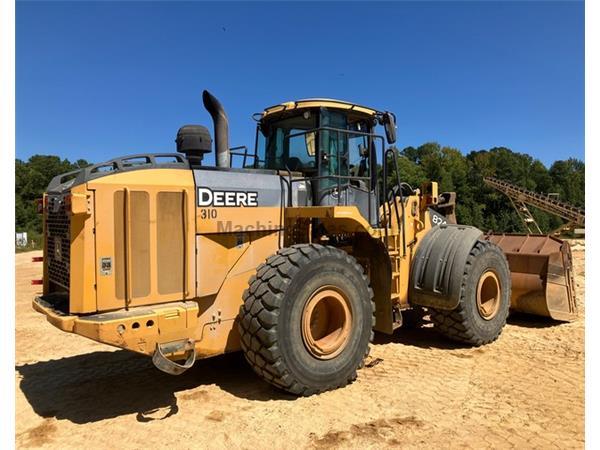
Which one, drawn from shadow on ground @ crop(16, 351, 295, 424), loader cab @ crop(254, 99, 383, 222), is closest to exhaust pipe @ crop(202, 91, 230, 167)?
loader cab @ crop(254, 99, 383, 222)

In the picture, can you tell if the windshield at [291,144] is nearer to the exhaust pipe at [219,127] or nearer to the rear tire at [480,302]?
the exhaust pipe at [219,127]

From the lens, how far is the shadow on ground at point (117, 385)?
182 inches

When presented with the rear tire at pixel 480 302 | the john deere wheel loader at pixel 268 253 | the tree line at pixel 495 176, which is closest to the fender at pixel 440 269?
the john deere wheel loader at pixel 268 253

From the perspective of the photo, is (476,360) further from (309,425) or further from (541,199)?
(541,199)

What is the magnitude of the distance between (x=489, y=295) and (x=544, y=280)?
4.27ft

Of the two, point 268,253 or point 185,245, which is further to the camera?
point 268,253

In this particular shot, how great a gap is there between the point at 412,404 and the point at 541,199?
1377 inches

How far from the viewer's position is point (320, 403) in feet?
15.2

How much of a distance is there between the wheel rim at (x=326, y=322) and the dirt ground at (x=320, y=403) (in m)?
0.47

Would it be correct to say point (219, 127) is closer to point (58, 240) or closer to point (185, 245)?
point (185, 245)

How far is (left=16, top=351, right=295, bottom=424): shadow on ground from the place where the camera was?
4613 mm

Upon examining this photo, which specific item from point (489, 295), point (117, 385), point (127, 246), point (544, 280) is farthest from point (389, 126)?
point (117, 385)

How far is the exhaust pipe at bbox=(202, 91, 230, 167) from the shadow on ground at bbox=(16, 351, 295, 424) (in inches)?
98.4

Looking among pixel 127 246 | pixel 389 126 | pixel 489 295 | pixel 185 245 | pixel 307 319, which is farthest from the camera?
pixel 489 295
